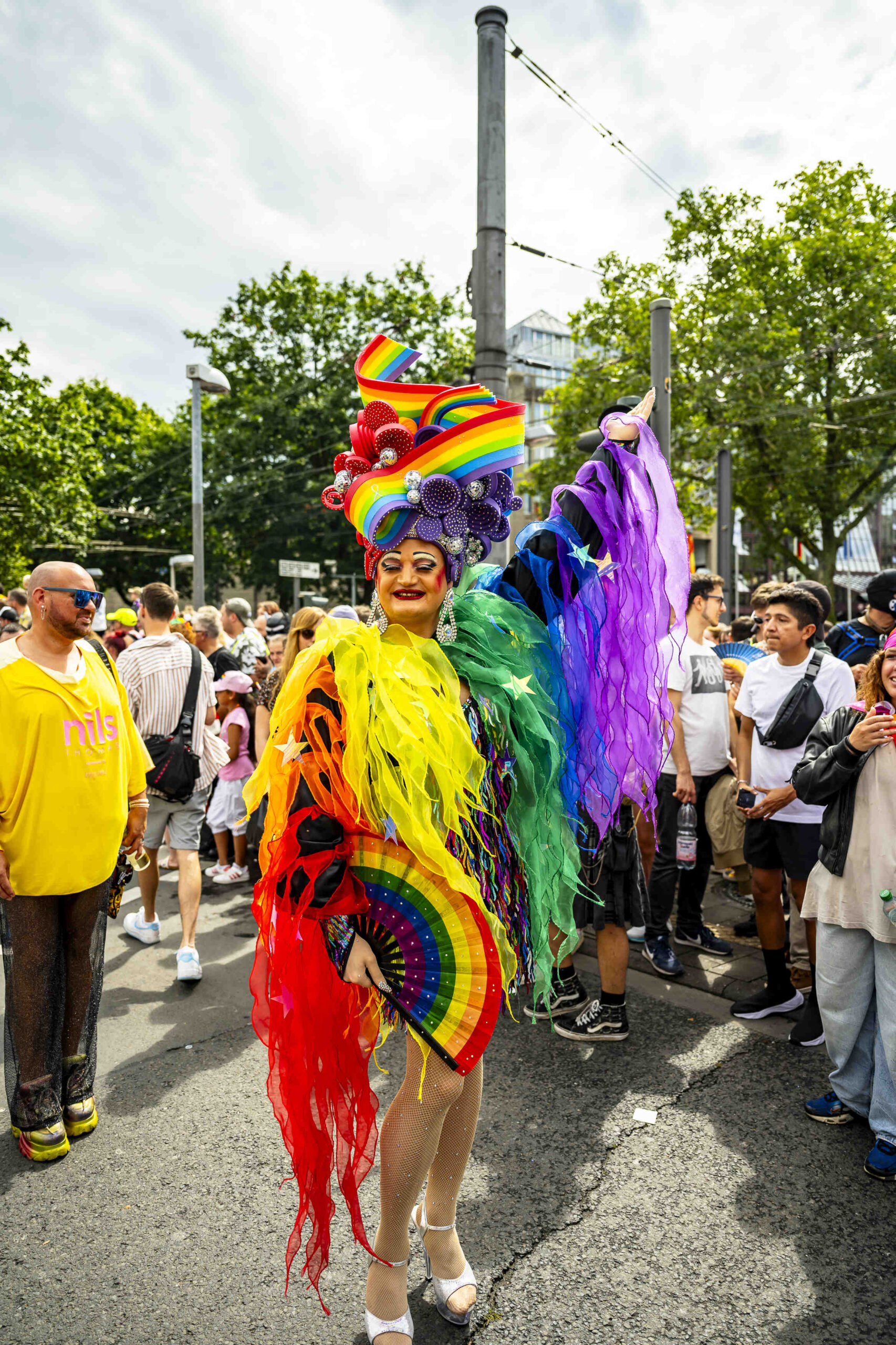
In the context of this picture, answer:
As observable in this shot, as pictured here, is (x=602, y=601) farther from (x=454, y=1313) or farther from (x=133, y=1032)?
(x=133, y=1032)

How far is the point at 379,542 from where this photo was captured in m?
2.10

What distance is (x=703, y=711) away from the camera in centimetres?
477

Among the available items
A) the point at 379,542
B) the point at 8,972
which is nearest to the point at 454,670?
the point at 379,542

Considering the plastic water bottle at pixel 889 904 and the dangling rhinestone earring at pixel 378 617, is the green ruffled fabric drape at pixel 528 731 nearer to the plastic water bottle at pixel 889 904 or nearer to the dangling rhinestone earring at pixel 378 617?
the dangling rhinestone earring at pixel 378 617

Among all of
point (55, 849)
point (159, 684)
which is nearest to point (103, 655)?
point (55, 849)

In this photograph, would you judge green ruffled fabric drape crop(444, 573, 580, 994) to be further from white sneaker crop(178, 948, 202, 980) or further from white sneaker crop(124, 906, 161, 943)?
white sneaker crop(124, 906, 161, 943)

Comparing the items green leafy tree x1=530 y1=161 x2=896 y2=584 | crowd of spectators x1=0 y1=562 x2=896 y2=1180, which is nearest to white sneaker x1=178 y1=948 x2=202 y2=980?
crowd of spectators x1=0 y1=562 x2=896 y2=1180

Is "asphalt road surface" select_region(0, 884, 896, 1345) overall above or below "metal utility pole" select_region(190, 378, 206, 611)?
below

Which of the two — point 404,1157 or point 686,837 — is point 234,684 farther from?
point 404,1157

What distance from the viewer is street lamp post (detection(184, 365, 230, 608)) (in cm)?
1281

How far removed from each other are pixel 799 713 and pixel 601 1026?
5.47ft

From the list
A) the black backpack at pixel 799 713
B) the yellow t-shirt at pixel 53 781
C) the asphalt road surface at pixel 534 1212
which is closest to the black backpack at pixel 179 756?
the asphalt road surface at pixel 534 1212

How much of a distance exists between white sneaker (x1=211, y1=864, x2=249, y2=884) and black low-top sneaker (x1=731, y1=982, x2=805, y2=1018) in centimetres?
373

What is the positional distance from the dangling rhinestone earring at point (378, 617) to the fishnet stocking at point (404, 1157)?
98cm
